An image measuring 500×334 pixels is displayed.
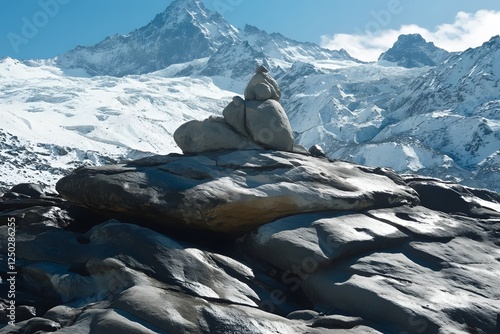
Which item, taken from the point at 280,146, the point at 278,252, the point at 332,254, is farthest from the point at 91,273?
the point at 280,146

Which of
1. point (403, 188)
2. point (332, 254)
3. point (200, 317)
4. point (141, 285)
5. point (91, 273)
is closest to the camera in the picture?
point (200, 317)

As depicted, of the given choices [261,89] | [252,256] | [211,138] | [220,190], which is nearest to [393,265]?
[252,256]

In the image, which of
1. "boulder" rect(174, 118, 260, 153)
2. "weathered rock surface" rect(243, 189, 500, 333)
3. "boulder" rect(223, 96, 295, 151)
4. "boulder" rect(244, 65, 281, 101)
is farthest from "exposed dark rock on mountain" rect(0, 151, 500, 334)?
"boulder" rect(244, 65, 281, 101)

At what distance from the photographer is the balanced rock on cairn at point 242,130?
969 inches

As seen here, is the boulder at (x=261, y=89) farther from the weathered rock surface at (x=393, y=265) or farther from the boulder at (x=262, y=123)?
the weathered rock surface at (x=393, y=265)

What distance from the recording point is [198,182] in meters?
20.8

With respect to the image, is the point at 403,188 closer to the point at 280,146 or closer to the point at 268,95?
A: the point at 280,146

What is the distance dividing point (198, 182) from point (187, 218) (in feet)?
4.39

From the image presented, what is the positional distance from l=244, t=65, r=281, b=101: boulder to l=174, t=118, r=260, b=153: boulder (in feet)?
6.33

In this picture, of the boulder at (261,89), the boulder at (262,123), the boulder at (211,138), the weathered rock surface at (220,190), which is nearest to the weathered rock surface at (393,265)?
the weathered rock surface at (220,190)

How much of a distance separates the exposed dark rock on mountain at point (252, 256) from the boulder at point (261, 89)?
3565mm

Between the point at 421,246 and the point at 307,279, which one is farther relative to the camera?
the point at 421,246

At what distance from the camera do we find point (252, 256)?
20.3 meters

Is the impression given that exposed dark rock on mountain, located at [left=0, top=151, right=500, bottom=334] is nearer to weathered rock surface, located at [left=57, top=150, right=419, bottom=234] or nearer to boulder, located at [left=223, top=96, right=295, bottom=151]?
weathered rock surface, located at [left=57, top=150, right=419, bottom=234]
